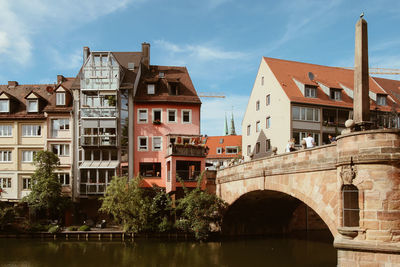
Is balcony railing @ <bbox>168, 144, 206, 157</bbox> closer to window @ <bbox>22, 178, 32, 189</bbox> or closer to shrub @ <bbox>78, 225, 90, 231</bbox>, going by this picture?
shrub @ <bbox>78, 225, 90, 231</bbox>

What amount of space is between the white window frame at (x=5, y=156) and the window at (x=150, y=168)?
44.1 feet

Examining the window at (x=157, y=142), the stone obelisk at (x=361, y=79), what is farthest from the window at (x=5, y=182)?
the stone obelisk at (x=361, y=79)

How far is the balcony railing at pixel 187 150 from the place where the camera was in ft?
120

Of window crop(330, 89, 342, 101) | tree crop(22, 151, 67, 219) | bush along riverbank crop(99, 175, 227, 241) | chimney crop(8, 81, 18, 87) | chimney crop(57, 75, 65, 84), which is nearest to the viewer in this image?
bush along riverbank crop(99, 175, 227, 241)

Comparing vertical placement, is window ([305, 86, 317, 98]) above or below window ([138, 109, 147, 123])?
above

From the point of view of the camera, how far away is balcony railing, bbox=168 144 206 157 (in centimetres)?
3659

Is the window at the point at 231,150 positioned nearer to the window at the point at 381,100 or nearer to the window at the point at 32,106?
the window at the point at 381,100

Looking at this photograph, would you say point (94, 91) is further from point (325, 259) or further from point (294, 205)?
point (325, 259)

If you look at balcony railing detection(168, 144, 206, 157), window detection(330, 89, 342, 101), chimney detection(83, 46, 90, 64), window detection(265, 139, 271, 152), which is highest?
chimney detection(83, 46, 90, 64)

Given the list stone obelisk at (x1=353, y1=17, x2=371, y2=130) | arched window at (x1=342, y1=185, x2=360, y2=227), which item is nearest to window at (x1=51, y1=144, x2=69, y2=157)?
arched window at (x1=342, y1=185, x2=360, y2=227)

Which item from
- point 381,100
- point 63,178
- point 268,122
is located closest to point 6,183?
point 63,178

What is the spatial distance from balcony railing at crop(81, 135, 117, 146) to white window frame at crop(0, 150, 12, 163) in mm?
8806

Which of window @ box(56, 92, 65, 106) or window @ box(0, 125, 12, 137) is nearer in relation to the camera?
window @ box(56, 92, 65, 106)

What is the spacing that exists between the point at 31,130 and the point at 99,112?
26.4 ft
